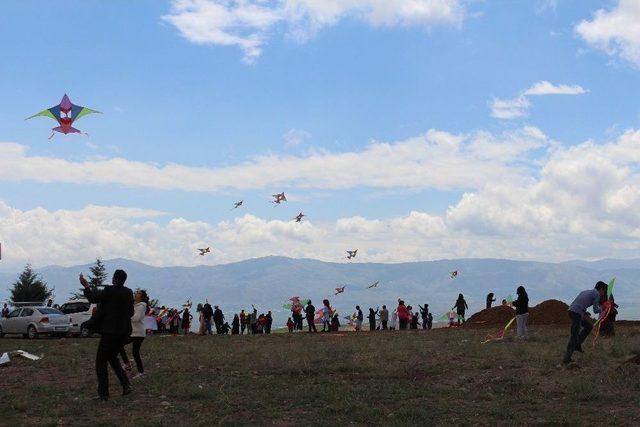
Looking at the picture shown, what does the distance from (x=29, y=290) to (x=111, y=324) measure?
6473 centimetres

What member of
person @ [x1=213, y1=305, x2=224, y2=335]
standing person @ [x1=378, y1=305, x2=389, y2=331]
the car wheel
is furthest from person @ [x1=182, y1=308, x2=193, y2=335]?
standing person @ [x1=378, y1=305, x2=389, y2=331]

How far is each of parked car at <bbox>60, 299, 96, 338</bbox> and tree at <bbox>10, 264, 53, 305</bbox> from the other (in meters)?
38.0

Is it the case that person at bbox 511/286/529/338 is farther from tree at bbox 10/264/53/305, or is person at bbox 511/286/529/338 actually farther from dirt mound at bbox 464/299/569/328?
tree at bbox 10/264/53/305

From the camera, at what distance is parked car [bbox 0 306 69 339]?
33375 millimetres

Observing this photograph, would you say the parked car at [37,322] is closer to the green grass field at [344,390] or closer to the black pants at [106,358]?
the green grass field at [344,390]

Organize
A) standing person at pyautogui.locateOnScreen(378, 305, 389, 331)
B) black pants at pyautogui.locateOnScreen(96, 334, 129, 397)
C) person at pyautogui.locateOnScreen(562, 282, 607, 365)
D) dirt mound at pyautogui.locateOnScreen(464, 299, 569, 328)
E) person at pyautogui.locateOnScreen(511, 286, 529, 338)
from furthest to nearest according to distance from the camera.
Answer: standing person at pyautogui.locateOnScreen(378, 305, 389, 331), dirt mound at pyautogui.locateOnScreen(464, 299, 569, 328), person at pyautogui.locateOnScreen(511, 286, 529, 338), person at pyautogui.locateOnScreen(562, 282, 607, 365), black pants at pyautogui.locateOnScreen(96, 334, 129, 397)

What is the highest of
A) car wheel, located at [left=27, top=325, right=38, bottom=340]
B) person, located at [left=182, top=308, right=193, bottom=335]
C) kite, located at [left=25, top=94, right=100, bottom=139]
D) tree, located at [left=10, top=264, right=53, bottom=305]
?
kite, located at [left=25, top=94, right=100, bottom=139]

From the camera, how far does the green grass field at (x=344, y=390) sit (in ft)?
32.2

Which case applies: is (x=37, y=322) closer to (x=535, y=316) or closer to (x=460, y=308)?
(x=460, y=308)

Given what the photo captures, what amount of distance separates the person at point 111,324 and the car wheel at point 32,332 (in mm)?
23867

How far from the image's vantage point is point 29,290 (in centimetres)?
7125

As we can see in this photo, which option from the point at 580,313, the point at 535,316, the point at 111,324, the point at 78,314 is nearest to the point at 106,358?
the point at 111,324

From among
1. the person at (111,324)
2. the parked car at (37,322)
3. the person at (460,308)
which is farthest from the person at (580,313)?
the parked car at (37,322)

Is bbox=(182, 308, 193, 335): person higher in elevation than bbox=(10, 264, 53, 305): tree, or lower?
lower
